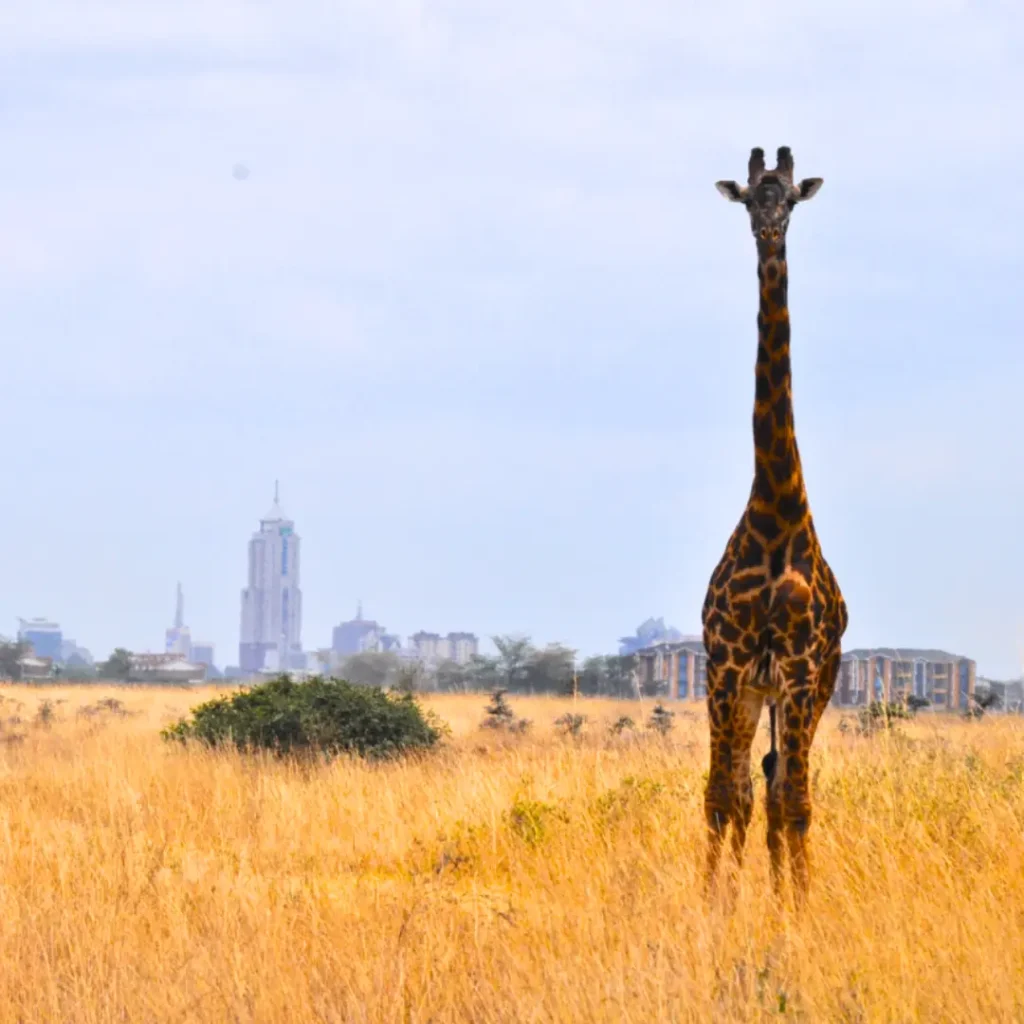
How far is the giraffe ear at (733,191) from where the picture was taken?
7926 millimetres

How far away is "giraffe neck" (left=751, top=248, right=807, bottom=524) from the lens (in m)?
7.86

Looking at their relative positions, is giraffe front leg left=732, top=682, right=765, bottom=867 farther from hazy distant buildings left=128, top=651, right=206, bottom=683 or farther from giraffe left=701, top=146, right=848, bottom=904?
hazy distant buildings left=128, top=651, right=206, bottom=683

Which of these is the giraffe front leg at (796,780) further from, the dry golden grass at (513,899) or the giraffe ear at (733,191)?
the giraffe ear at (733,191)

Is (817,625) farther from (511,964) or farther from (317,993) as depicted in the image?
(317,993)

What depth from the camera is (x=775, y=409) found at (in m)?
7.94

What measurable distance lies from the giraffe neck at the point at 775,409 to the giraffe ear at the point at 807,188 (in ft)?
1.07

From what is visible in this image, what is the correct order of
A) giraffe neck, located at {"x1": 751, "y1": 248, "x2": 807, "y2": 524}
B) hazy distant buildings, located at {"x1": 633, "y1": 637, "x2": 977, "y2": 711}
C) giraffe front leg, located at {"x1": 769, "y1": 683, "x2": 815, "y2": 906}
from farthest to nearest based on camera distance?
hazy distant buildings, located at {"x1": 633, "y1": 637, "x2": 977, "y2": 711}
giraffe neck, located at {"x1": 751, "y1": 248, "x2": 807, "y2": 524}
giraffe front leg, located at {"x1": 769, "y1": 683, "x2": 815, "y2": 906}

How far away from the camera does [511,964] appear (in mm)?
6262

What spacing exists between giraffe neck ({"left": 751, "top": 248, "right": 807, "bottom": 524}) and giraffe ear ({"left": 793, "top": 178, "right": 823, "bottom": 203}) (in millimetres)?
326

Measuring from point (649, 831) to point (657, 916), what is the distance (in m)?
3.30

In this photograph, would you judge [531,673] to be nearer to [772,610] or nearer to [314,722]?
[314,722]

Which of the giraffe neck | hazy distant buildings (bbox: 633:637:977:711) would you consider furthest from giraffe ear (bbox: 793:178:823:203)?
hazy distant buildings (bbox: 633:637:977:711)

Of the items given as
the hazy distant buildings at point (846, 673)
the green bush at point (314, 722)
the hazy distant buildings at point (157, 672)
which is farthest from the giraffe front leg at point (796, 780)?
the hazy distant buildings at point (157, 672)

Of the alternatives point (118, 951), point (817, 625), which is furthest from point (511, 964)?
point (817, 625)
